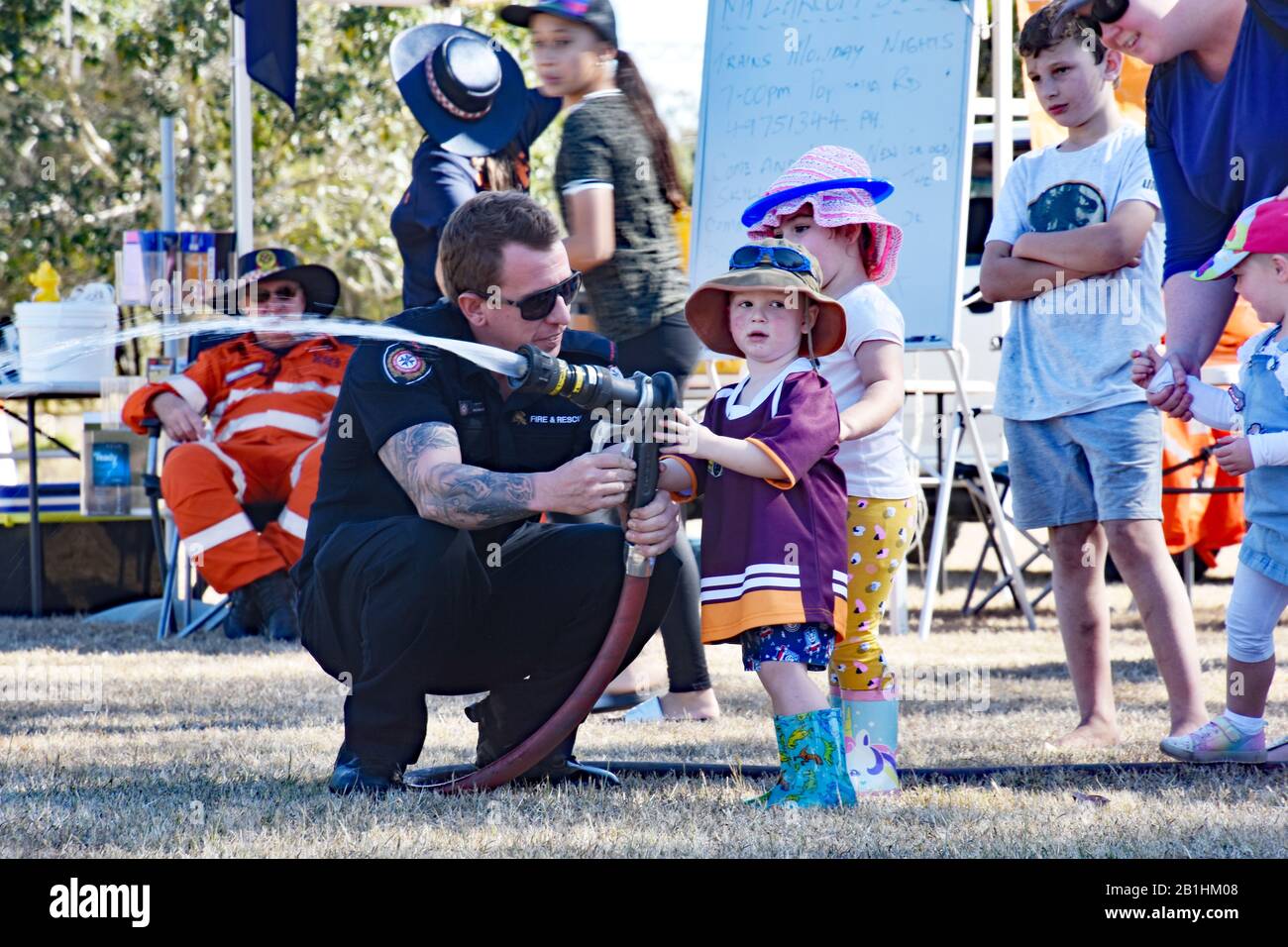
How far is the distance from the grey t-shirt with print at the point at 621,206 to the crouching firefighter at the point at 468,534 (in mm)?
898

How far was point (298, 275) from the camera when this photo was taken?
23.4 ft

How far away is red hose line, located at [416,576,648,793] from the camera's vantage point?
3182 millimetres

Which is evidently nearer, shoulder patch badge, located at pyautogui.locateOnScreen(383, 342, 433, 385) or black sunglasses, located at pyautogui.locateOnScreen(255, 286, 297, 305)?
shoulder patch badge, located at pyautogui.locateOnScreen(383, 342, 433, 385)

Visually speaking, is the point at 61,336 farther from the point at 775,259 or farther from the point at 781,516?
the point at 781,516

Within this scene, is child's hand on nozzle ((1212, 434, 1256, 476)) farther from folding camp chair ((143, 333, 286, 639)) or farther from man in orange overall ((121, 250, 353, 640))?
folding camp chair ((143, 333, 286, 639))

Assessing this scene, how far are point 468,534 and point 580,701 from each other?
407 mm

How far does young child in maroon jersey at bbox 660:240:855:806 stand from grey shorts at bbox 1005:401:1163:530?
1.09 metres

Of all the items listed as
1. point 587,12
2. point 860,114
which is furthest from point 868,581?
point 860,114

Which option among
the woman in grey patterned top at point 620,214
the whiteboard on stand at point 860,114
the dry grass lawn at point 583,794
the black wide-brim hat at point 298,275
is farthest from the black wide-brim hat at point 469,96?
the black wide-brim hat at point 298,275

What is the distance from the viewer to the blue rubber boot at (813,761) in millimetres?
3041

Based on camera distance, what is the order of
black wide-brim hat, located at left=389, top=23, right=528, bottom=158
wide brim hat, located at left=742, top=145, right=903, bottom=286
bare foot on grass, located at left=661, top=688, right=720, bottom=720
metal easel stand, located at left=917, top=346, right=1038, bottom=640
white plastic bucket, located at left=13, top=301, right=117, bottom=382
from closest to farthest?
wide brim hat, located at left=742, top=145, right=903, bottom=286 → bare foot on grass, located at left=661, top=688, right=720, bottom=720 → black wide-brim hat, located at left=389, top=23, right=528, bottom=158 → metal easel stand, located at left=917, top=346, right=1038, bottom=640 → white plastic bucket, located at left=13, top=301, right=117, bottom=382

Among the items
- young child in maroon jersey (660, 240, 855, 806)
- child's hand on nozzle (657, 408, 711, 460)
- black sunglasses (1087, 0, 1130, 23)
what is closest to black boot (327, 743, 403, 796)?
young child in maroon jersey (660, 240, 855, 806)

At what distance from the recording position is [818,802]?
3.05m

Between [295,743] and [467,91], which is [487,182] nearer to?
[467,91]
